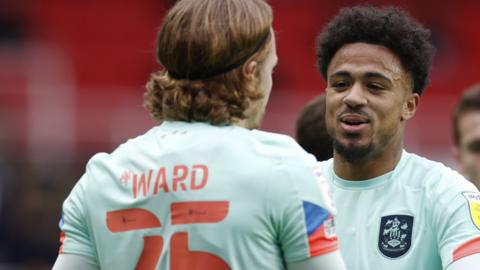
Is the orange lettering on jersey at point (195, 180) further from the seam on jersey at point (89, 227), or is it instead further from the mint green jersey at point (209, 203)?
the seam on jersey at point (89, 227)

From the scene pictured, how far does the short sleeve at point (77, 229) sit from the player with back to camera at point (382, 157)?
115 centimetres

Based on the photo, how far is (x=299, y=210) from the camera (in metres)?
3.02

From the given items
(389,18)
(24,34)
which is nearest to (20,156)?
(24,34)

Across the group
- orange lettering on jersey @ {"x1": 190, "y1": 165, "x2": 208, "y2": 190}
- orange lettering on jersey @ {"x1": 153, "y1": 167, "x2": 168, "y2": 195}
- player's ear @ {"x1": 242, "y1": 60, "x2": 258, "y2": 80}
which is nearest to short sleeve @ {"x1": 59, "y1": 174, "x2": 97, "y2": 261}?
orange lettering on jersey @ {"x1": 153, "y1": 167, "x2": 168, "y2": 195}

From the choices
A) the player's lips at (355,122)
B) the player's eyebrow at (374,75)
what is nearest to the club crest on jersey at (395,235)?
the player's lips at (355,122)

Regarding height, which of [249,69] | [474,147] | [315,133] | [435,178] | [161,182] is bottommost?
[161,182]

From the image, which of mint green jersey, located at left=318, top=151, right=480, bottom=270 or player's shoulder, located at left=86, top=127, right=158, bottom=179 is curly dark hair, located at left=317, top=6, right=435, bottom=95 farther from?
player's shoulder, located at left=86, top=127, right=158, bottom=179

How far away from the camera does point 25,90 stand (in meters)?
16.4

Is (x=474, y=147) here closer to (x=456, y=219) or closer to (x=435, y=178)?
(x=435, y=178)

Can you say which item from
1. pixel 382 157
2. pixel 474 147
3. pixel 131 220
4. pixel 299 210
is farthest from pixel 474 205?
pixel 474 147

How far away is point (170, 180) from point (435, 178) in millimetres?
1294

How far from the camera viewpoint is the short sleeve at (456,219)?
12.3 ft

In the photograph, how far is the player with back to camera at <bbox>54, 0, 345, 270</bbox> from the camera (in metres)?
3.04

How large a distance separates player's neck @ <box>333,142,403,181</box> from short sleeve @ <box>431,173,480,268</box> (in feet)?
0.96
